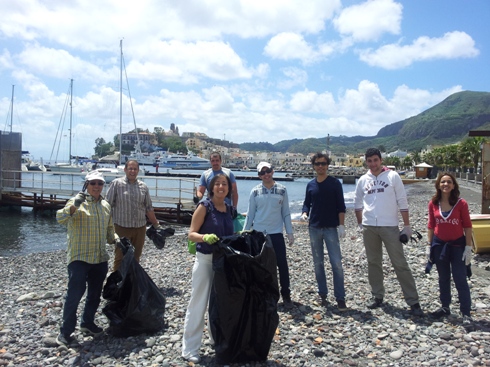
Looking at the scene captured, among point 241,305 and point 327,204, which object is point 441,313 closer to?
point 327,204

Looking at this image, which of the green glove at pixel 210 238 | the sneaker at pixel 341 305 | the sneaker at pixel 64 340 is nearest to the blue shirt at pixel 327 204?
the sneaker at pixel 341 305

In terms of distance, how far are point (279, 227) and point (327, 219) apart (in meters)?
0.61

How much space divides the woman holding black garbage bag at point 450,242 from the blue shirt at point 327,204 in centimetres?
109

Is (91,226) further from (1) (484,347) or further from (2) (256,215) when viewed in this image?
(1) (484,347)

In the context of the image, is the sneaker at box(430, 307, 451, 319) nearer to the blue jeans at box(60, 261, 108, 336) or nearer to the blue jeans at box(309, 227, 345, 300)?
the blue jeans at box(309, 227, 345, 300)

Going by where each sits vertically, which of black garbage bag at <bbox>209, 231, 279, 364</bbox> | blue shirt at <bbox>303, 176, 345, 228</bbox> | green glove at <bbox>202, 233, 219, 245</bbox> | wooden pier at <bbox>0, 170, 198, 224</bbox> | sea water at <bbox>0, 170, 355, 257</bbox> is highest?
blue shirt at <bbox>303, 176, 345, 228</bbox>

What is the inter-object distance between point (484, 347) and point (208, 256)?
270cm

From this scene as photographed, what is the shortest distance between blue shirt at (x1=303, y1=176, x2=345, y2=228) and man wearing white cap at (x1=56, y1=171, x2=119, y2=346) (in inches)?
97.8

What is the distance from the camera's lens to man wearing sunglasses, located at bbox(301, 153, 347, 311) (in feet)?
17.0

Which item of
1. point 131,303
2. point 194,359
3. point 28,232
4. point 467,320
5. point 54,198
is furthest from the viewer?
point 54,198

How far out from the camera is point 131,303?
435cm

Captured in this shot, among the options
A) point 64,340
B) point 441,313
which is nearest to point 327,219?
point 441,313

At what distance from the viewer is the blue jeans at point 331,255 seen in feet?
16.9

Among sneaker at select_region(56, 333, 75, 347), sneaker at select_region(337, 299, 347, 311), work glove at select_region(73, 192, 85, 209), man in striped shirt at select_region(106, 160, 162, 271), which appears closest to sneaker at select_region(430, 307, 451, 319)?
sneaker at select_region(337, 299, 347, 311)
